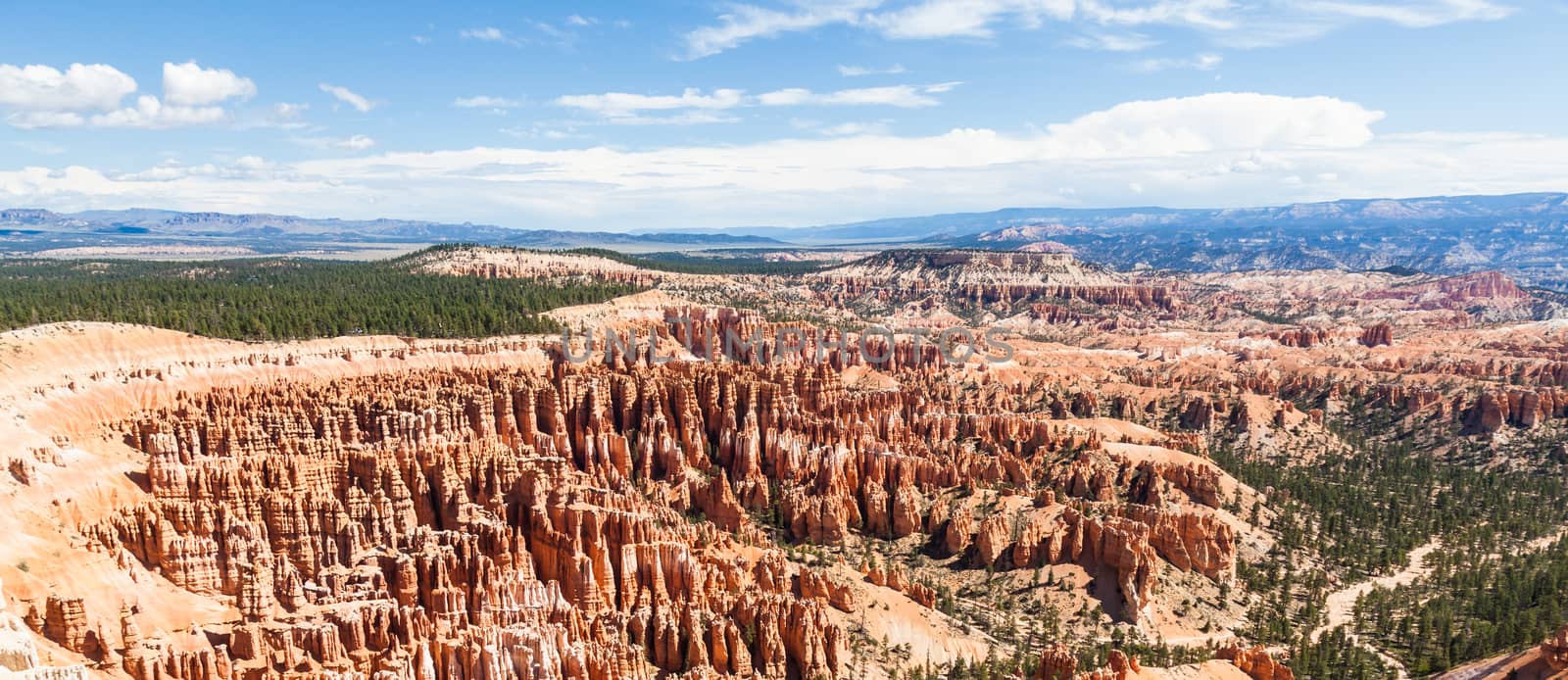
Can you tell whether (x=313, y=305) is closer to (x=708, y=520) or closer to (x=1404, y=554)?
(x=708, y=520)

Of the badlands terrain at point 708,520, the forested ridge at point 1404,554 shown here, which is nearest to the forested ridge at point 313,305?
the badlands terrain at point 708,520

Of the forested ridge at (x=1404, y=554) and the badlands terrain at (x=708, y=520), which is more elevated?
the badlands terrain at (x=708, y=520)

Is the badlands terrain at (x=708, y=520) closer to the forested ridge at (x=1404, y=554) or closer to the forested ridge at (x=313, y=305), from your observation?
the forested ridge at (x=1404, y=554)

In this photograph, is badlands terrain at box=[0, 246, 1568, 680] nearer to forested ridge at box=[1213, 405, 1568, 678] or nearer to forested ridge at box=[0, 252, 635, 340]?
forested ridge at box=[1213, 405, 1568, 678]

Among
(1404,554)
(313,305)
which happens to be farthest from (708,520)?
(313,305)

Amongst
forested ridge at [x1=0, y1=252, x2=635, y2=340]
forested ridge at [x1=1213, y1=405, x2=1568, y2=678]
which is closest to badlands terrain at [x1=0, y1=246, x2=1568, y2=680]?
forested ridge at [x1=1213, y1=405, x2=1568, y2=678]
